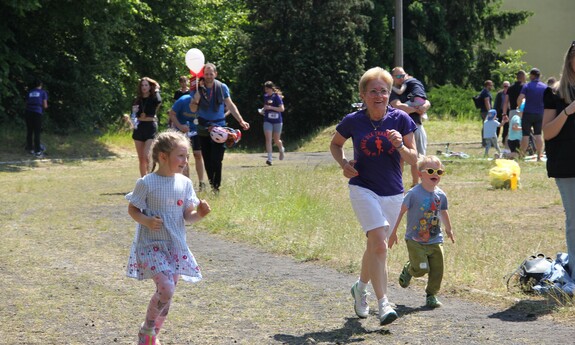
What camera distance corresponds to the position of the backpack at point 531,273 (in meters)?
7.84

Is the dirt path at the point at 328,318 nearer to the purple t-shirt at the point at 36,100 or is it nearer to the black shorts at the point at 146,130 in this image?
the black shorts at the point at 146,130

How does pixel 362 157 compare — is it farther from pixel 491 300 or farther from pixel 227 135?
pixel 227 135

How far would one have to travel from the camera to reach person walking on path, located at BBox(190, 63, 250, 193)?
14703 millimetres

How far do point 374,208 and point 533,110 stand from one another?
49.2ft

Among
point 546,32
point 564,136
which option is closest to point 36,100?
point 564,136

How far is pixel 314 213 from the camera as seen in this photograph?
12.7 m

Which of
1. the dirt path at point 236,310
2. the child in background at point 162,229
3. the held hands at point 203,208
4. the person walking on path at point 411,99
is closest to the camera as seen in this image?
the held hands at point 203,208

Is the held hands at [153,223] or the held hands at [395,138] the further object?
the held hands at [395,138]

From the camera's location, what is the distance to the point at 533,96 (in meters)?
20.7

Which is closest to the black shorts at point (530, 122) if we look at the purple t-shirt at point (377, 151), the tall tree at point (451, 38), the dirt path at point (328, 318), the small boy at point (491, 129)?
the small boy at point (491, 129)

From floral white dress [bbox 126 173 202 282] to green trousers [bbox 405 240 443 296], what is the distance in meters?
2.11

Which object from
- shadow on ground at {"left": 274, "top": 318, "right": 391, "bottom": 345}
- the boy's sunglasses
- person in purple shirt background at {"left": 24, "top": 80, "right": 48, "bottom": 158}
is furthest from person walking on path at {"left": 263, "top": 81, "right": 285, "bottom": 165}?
shadow on ground at {"left": 274, "top": 318, "right": 391, "bottom": 345}

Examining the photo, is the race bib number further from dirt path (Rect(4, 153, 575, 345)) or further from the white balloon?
dirt path (Rect(4, 153, 575, 345))

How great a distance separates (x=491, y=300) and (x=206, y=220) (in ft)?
18.7
